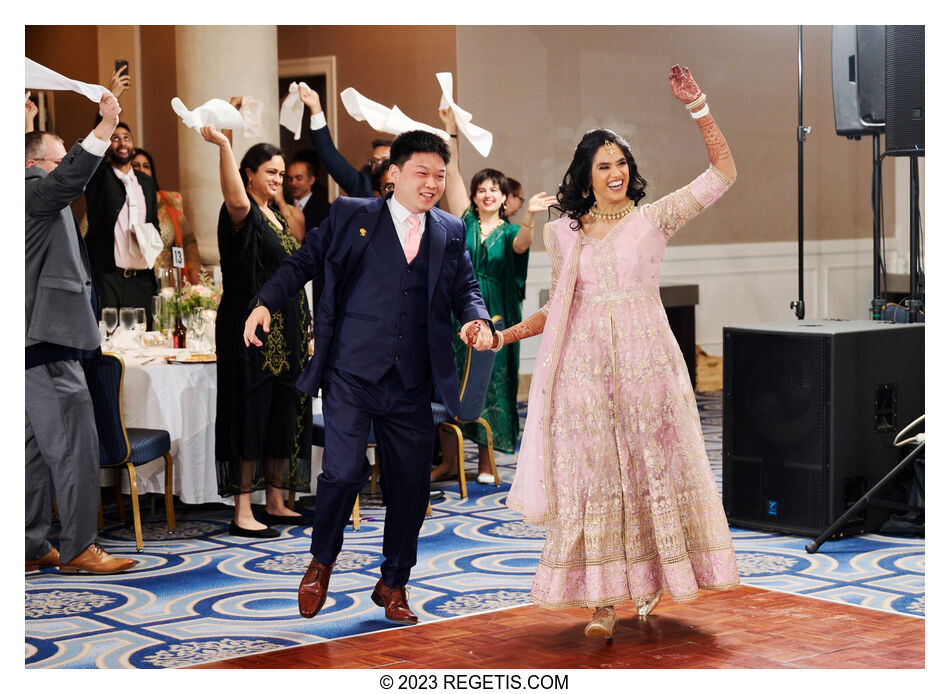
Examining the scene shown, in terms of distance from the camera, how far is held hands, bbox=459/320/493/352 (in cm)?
368

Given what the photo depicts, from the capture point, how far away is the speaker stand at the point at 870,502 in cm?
470

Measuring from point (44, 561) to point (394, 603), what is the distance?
1.56 meters

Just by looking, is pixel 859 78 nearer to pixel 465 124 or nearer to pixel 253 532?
pixel 465 124

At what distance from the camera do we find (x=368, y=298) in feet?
12.4

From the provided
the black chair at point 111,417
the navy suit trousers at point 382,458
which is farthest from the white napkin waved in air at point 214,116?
the navy suit trousers at point 382,458

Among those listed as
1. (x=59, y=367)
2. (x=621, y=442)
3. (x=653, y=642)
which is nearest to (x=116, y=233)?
(x=59, y=367)

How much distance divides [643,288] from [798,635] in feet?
3.54

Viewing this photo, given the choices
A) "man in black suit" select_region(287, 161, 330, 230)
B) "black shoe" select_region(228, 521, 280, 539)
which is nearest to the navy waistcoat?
"black shoe" select_region(228, 521, 280, 539)

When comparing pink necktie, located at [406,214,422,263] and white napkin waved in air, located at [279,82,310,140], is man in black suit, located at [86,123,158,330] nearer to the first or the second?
white napkin waved in air, located at [279,82,310,140]

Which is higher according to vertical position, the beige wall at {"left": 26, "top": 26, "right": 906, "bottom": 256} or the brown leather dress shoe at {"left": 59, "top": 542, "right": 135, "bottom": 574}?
the beige wall at {"left": 26, "top": 26, "right": 906, "bottom": 256}

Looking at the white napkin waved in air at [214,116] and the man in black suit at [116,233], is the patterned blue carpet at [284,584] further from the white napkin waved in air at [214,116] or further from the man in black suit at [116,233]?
the man in black suit at [116,233]

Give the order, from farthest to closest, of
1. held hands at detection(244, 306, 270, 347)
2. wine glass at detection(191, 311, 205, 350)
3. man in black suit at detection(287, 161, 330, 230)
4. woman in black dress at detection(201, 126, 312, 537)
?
man in black suit at detection(287, 161, 330, 230) → wine glass at detection(191, 311, 205, 350) → woman in black dress at detection(201, 126, 312, 537) → held hands at detection(244, 306, 270, 347)

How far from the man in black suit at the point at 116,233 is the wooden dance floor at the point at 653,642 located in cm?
380

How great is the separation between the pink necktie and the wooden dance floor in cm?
110
